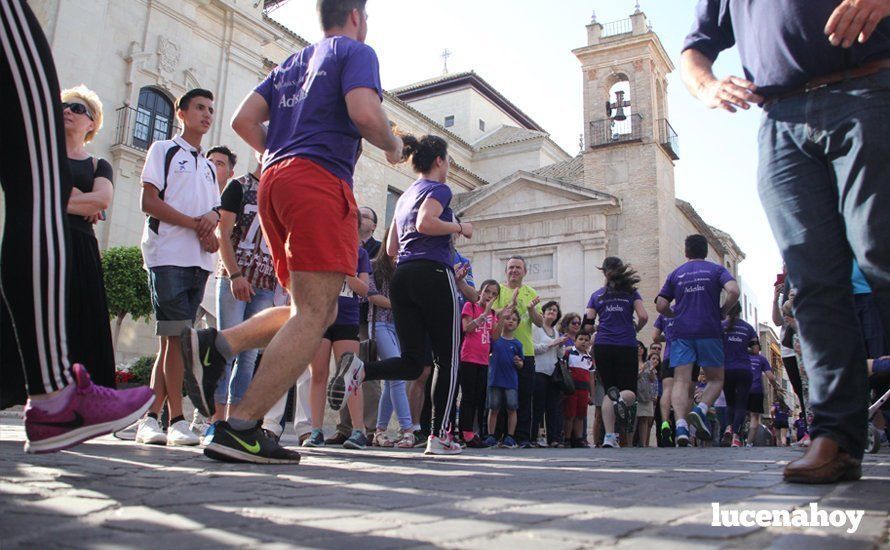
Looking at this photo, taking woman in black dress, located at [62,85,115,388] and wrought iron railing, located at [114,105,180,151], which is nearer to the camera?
woman in black dress, located at [62,85,115,388]

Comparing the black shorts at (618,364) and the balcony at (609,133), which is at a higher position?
the balcony at (609,133)

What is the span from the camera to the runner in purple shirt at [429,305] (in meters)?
4.78

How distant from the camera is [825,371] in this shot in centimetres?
279

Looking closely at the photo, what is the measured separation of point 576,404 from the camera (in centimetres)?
1066

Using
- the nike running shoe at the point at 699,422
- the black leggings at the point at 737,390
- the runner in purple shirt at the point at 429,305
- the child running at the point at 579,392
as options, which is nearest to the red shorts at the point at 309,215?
the runner in purple shirt at the point at 429,305

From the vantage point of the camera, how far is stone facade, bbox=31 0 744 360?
65.4 feet

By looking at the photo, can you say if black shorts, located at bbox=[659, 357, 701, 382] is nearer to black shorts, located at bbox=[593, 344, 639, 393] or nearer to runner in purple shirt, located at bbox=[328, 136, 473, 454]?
black shorts, located at bbox=[593, 344, 639, 393]

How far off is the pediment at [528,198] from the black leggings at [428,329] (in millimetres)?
25276

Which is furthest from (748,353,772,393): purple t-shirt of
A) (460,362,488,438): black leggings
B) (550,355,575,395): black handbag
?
(460,362,488,438): black leggings

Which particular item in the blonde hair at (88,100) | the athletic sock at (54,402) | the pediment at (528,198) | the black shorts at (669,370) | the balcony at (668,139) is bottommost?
the athletic sock at (54,402)

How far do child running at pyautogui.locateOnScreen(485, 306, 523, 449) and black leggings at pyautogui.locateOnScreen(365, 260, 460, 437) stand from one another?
4.13 m

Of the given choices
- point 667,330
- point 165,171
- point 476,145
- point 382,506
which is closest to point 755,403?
point 667,330

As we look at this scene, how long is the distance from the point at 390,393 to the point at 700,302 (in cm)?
355

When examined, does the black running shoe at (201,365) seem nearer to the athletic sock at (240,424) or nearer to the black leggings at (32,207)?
the athletic sock at (240,424)
